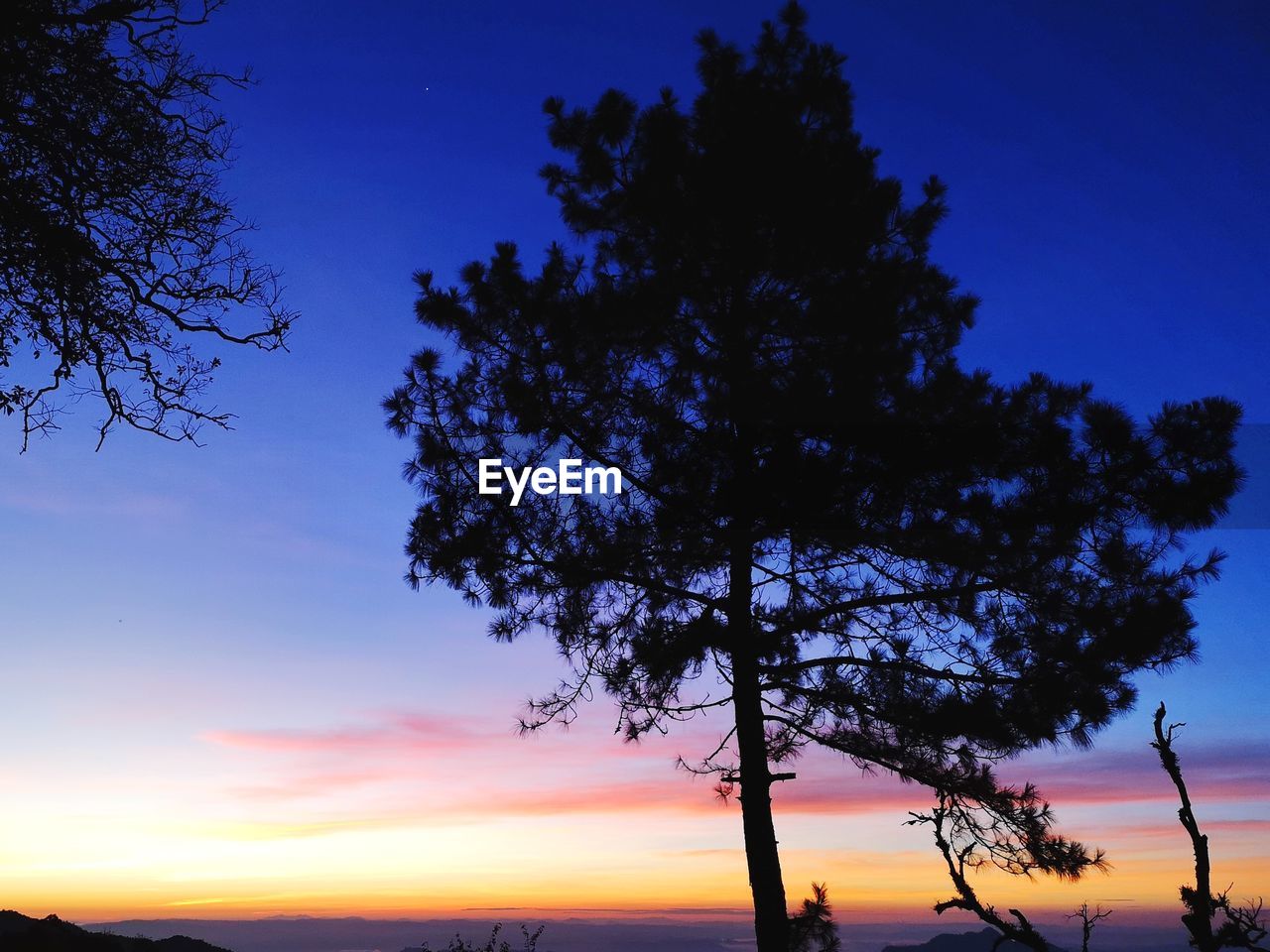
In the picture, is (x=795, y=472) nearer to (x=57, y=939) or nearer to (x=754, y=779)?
(x=754, y=779)

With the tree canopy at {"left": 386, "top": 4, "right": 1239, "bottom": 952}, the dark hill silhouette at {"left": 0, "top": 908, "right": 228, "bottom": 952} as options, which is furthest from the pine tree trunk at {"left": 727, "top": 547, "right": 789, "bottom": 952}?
the dark hill silhouette at {"left": 0, "top": 908, "right": 228, "bottom": 952}

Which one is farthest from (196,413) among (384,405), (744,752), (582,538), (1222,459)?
(1222,459)

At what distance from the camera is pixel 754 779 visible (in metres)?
9.42

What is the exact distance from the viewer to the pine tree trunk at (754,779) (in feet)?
29.9

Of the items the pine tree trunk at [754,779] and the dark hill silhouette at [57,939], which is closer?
the dark hill silhouette at [57,939]

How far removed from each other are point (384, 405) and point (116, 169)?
401 centimetres

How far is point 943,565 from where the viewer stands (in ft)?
32.6

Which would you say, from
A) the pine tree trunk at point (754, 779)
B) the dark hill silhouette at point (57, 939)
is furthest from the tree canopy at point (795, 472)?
the dark hill silhouette at point (57, 939)

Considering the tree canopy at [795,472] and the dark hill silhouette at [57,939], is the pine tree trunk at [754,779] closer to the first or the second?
the tree canopy at [795,472]

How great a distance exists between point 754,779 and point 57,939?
6.29 m

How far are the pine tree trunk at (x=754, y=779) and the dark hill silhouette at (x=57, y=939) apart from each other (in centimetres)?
589

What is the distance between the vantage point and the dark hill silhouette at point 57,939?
8.32 m

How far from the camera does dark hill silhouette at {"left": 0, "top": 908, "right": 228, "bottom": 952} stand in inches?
328

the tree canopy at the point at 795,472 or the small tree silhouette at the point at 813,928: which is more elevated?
the tree canopy at the point at 795,472
